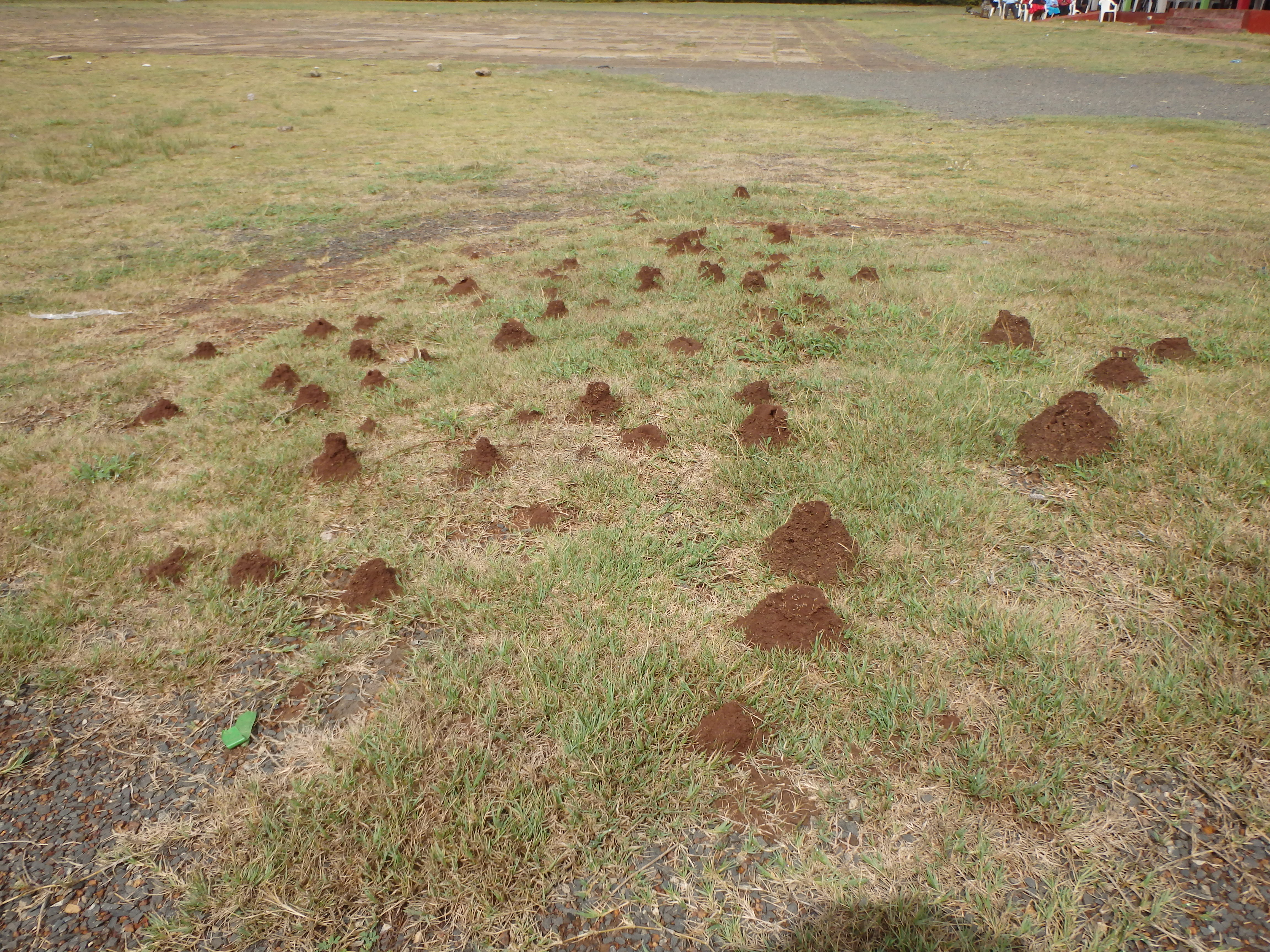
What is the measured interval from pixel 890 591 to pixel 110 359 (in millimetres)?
5074

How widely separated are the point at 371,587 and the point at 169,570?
2.79ft

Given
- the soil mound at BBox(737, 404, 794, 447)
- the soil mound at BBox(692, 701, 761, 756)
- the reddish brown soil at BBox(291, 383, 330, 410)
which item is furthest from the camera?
the reddish brown soil at BBox(291, 383, 330, 410)

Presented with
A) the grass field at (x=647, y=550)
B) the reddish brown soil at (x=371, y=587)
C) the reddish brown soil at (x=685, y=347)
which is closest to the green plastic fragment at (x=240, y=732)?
the grass field at (x=647, y=550)

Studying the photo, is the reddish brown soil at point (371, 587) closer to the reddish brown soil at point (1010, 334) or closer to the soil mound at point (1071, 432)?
the soil mound at point (1071, 432)

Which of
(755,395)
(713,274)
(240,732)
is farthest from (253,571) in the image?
(713,274)

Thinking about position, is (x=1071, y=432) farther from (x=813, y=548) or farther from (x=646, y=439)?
(x=646, y=439)

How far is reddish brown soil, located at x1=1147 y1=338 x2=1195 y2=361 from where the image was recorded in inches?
164

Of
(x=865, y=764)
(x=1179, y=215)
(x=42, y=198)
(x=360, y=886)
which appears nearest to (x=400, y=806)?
(x=360, y=886)

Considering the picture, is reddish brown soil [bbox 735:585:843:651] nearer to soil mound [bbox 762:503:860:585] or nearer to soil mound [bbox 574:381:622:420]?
soil mound [bbox 762:503:860:585]

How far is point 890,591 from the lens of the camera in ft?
8.59

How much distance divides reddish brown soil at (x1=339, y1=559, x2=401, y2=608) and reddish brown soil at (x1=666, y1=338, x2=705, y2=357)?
2.43 metres

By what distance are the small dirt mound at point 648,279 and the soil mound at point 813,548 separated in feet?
10.4

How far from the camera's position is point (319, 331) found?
488cm

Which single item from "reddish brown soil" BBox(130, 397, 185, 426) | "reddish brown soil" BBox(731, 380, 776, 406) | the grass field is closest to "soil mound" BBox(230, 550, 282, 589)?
the grass field
